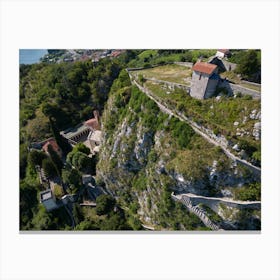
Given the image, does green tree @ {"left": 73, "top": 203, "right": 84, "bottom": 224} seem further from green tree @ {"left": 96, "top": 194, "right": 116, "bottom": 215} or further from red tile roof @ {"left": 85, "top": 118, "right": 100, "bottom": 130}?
red tile roof @ {"left": 85, "top": 118, "right": 100, "bottom": 130}

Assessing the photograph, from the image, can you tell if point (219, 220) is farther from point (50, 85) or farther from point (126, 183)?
point (50, 85)

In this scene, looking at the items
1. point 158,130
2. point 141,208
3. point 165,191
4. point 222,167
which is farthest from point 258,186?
point 141,208

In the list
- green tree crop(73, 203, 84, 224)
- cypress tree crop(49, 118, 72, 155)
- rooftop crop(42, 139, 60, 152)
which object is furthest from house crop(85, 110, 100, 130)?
green tree crop(73, 203, 84, 224)

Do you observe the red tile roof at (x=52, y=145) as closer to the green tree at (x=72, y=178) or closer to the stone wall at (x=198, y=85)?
the green tree at (x=72, y=178)

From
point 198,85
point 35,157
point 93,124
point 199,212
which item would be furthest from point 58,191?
point 198,85

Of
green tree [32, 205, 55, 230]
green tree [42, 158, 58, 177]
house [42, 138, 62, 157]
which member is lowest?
green tree [32, 205, 55, 230]

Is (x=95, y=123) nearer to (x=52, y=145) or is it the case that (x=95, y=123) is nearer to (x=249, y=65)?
(x=52, y=145)

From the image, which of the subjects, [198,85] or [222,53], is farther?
[198,85]
